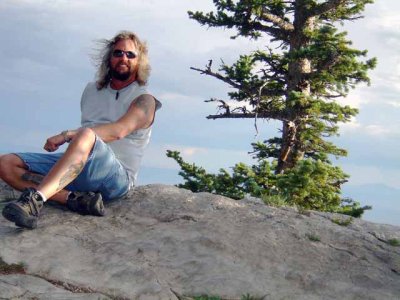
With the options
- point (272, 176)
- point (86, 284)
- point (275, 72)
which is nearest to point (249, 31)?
point (275, 72)

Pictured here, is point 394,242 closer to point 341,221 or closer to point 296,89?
point 341,221

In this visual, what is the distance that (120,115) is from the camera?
21.9 feet

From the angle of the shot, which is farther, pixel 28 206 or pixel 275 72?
pixel 275 72

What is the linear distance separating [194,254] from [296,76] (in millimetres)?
12321

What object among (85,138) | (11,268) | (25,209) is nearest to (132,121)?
(85,138)

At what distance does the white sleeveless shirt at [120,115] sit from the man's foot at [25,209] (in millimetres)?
1257

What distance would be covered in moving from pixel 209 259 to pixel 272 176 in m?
9.50

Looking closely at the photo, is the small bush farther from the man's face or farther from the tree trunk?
the tree trunk

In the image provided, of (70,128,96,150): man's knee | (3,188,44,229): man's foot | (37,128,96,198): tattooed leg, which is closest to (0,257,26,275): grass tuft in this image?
(3,188,44,229): man's foot

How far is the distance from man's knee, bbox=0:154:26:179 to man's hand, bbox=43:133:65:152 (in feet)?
2.54

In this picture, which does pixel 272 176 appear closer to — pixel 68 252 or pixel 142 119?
pixel 142 119

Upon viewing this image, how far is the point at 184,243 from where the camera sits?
5.88 m

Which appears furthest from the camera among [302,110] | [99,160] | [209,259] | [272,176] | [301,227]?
[302,110]

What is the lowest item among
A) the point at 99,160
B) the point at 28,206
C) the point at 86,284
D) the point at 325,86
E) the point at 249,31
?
the point at 86,284
